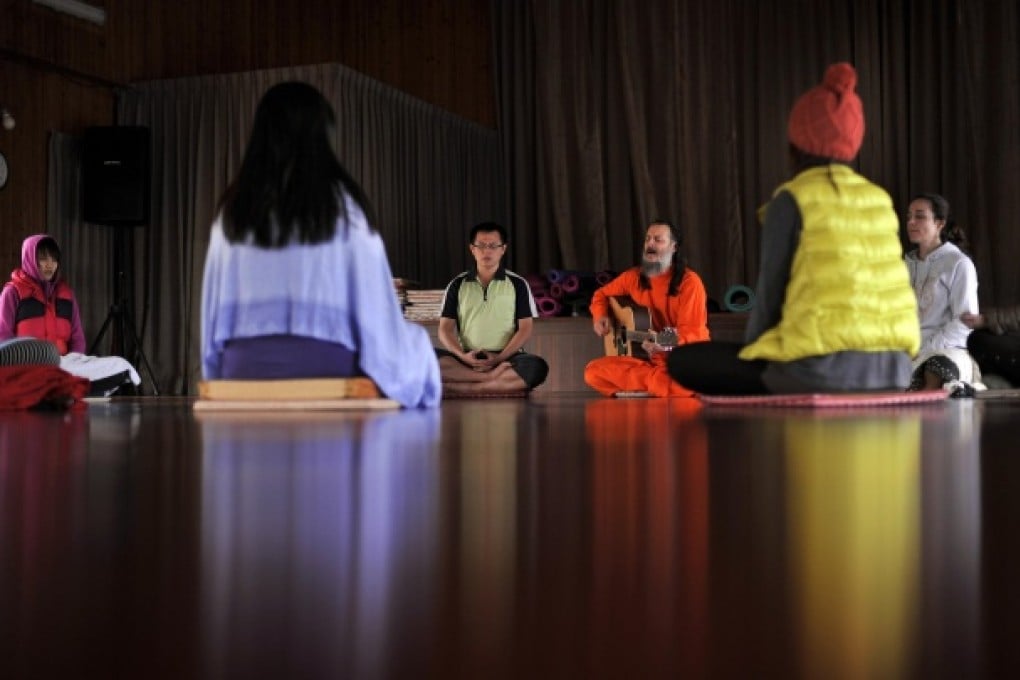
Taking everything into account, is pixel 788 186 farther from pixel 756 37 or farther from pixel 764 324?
pixel 756 37

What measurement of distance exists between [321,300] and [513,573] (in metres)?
2.63

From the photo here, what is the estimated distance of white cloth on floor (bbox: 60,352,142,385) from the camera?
586 centimetres

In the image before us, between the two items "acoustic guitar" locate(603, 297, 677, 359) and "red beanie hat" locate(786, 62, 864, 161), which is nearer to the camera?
"red beanie hat" locate(786, 62, 864, 161)

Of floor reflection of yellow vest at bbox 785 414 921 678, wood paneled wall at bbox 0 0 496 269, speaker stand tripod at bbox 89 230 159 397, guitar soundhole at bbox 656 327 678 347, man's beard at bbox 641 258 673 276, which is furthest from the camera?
speaker stand tripod at bbox 89 230 159 397

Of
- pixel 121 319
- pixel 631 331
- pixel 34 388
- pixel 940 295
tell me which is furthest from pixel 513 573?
pixel 121 319

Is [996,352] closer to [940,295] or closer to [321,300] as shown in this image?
[940,295]

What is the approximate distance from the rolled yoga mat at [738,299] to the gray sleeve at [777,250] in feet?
12.0

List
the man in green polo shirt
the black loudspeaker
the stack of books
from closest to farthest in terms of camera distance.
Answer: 1. the man in green polo shirt
2. the stack of books
3. the black loudspeaker

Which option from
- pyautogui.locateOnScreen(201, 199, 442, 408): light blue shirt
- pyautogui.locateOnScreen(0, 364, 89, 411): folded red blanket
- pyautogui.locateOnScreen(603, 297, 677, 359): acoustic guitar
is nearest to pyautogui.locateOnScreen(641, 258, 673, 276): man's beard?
pyautogui.locateOnScreen(603, 297, 677, 359): acoustic guitar

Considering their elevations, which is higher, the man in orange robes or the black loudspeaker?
the black loudspeaker

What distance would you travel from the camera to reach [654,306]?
4.91 meters

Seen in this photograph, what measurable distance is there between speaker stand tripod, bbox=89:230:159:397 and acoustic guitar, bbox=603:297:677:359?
141 inches

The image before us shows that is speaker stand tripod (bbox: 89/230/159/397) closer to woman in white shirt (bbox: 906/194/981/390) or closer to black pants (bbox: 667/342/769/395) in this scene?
woman in white shirt (bbox: 906/194/981/390)

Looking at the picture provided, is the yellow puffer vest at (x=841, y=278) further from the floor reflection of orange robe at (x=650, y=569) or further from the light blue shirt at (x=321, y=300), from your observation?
the floor reflection of orange robe at (x=650, y=569)
